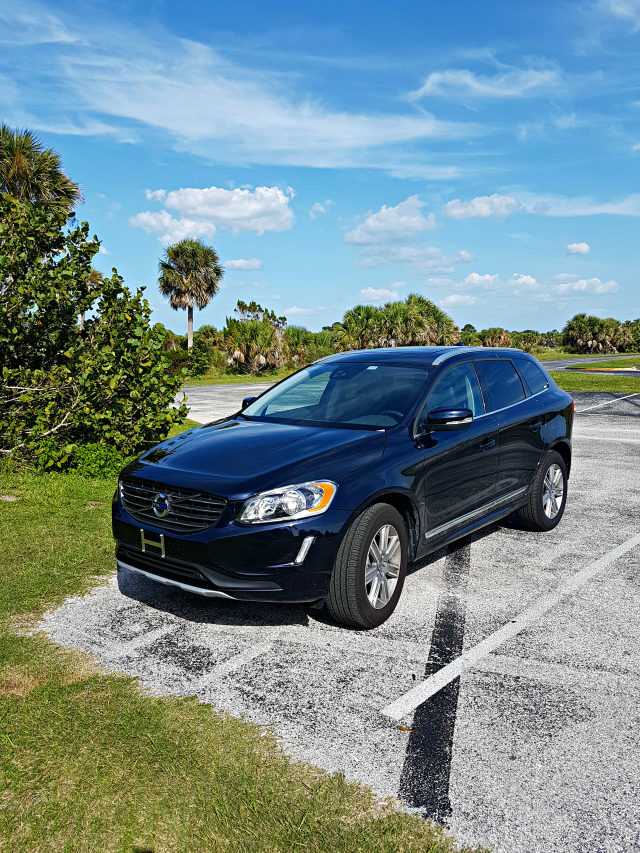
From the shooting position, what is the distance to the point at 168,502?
4.27 m

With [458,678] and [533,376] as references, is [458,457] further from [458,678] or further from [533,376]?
[533,376]

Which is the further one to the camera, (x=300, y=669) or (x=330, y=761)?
(x=300, y=669)

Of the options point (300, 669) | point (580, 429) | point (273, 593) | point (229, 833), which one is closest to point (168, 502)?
point (273, 593)

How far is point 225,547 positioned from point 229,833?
5.37ft

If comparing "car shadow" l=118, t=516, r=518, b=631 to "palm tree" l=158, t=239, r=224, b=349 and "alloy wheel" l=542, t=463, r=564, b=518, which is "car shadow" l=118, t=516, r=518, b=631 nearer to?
"alloy wheel" l=542, t=463, r=564, b=518

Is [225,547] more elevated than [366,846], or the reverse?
[225,547]

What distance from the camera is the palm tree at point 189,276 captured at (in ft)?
164

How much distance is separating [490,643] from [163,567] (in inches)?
78.6

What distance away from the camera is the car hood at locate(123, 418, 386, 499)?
412cm

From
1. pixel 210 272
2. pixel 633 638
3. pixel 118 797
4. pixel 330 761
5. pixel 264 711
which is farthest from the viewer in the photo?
pixel 210 272

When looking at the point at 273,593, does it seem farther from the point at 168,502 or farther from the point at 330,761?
the point at 330,761

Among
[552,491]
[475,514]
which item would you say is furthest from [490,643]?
[552,491]

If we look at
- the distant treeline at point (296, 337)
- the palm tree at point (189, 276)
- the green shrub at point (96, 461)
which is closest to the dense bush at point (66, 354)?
the green shrub at point (96, 461)

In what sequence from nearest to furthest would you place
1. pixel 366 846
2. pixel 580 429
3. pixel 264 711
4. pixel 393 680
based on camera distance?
pixel 366 846
pixel 264 711
pixel 393 680
pixel 580 429
